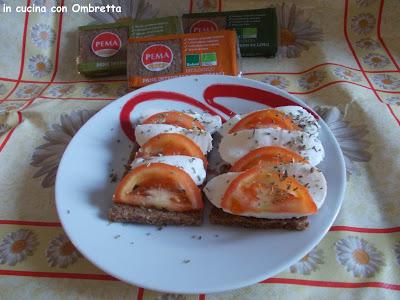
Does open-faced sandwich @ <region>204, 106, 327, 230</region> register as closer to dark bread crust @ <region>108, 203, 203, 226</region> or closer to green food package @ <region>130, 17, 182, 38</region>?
dark bread crust @ <region>108, 203, 203, 226</region>

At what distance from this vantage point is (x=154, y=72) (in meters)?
1.64

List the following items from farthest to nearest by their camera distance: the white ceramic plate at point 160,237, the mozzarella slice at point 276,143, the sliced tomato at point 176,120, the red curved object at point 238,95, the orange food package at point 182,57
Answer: the orange food package at point 182,57 < the red curved object at point 238,95 < the sliced tomato at point 176,120 < the mozzarella slice at point 276,143 < the white ceramic plate at point 160,237

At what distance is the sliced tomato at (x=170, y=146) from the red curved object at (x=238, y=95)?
0.94 feet

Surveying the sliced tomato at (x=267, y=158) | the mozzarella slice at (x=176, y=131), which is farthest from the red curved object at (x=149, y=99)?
the sliced tomato at (x=267, y=158)

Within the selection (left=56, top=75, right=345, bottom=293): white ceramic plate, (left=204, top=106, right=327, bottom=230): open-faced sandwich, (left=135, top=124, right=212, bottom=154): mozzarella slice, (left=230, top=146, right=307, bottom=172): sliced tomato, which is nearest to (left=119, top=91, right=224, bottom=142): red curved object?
(left=56, top=75, right=345, bottom=293): white ceramic plate

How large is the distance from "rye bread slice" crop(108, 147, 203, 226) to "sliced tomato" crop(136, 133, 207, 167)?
7.1 inches

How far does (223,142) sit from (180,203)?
251mm

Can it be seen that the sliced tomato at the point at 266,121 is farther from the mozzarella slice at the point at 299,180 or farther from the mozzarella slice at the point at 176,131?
the mozzarella slice at the point at 299,180

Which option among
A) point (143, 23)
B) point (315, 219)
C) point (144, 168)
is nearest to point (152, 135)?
point (144, 168)

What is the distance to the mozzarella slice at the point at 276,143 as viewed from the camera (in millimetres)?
1170

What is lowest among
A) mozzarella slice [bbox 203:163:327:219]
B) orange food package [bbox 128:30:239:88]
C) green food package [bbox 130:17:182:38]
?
mozzarella slice [bbox 203:163:327:219]

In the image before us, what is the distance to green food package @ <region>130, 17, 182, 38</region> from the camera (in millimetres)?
Answer: 1762

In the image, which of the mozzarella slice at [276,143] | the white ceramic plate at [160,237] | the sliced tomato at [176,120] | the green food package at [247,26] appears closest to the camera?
the white ceramic plate at [160,237]

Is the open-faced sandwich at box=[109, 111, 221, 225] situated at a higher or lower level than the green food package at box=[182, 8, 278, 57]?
lower
